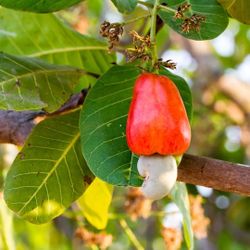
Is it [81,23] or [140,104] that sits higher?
[140,104]

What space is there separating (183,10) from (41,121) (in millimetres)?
439

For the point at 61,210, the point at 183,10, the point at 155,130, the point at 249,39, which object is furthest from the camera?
the point at 249,39

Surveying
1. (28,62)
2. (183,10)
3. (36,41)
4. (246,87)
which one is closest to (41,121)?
(28,62)

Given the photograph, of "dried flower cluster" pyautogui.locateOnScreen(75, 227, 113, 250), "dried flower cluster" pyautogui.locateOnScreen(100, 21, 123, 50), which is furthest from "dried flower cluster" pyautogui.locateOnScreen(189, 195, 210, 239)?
"dried flower cluster" pyautogui.locateOnScreen(100, 21, 123, 50)

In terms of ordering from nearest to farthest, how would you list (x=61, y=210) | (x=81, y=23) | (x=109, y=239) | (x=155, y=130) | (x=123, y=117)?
(x=155, y=130)
(x=123, y=117)
(x=61, y=210)
(x=109, y=239)
(x=81, y=23)

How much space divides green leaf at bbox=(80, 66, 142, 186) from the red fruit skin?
129mm

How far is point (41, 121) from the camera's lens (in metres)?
1.45

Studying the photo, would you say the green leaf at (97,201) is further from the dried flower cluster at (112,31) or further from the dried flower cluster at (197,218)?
the dried flower cluster at (112,31)

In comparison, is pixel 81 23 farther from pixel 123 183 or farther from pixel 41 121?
pixel 123 183

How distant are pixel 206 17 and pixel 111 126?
26 cm

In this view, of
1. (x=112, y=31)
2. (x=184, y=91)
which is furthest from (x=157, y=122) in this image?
(x=184, y=91)

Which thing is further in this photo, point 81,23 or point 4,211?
point 81,23

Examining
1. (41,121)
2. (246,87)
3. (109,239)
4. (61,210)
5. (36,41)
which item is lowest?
(246,87)

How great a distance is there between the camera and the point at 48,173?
1.41m
